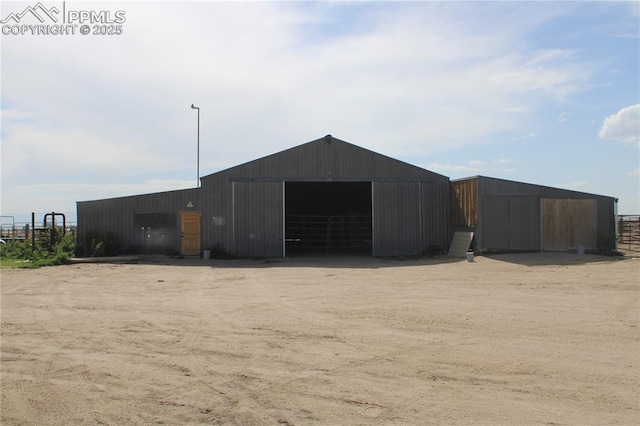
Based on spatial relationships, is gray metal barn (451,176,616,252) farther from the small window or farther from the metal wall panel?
the small window

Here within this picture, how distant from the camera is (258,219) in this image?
2353 centimetres

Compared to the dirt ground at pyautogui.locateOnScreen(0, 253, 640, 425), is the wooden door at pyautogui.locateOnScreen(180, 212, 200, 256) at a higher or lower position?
higher

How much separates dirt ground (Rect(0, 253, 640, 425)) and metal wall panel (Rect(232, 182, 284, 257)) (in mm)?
9072

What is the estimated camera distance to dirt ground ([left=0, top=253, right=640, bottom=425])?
5398 millimetres

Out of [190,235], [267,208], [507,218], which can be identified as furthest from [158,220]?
[507,218]

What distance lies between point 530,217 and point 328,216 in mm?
9117

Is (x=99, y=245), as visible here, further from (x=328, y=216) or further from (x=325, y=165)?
(x=328, y=216)

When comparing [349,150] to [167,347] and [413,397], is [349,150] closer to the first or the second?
[167,347]

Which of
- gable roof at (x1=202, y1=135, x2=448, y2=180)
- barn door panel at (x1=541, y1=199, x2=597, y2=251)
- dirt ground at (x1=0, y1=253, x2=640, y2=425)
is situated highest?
gable roof at (x1=202, y1=135, x2=448, y2=180)

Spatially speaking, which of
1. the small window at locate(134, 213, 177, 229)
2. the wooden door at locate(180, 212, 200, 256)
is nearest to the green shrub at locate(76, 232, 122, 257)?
the small window at locate(134, 213, 177, 229)

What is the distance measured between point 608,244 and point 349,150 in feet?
36.8

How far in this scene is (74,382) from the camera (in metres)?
6.28

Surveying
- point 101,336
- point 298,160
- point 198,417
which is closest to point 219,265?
point 298,160

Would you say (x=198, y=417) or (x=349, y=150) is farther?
(x=349, y=150)
